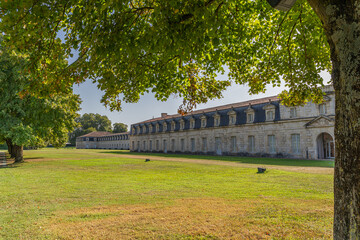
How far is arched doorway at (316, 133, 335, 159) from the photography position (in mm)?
28436

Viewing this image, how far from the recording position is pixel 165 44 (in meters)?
5.29

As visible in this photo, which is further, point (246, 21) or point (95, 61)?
point (246, 21)

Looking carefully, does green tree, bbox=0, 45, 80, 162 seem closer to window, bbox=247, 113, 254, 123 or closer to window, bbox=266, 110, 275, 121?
window, bbox=247, 113, 254, 123

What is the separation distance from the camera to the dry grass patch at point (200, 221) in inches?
186

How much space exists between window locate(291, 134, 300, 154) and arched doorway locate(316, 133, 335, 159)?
90.0 inches

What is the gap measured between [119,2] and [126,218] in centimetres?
482

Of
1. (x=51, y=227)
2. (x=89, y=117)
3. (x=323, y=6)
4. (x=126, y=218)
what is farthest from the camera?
(x=89, y=117)

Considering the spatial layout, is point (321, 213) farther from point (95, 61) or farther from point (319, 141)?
point (319, 141)

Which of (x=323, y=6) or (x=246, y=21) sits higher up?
(x=246, y=21)

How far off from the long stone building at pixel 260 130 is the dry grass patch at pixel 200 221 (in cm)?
2063

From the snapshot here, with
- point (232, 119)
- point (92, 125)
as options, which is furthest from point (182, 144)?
point (92, 125)

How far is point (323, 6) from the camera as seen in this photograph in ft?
10.6

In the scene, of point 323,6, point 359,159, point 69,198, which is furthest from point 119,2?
point 69,198

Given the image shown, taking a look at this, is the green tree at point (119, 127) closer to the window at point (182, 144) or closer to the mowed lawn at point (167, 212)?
the window at point (182, 144)
